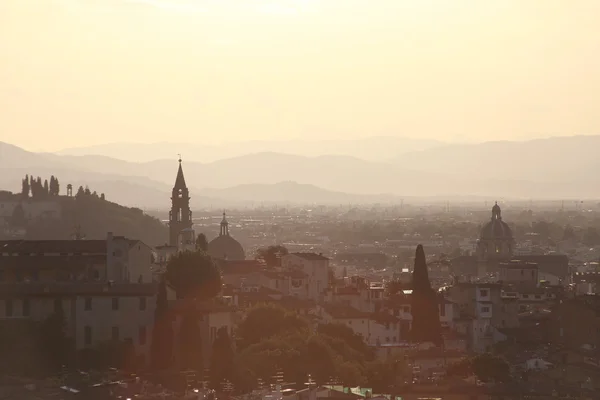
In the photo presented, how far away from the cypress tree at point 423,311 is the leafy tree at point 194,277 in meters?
9.12

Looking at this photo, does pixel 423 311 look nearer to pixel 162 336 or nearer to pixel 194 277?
pixel 194 277

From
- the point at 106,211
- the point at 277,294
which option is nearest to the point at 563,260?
the point at 106,211

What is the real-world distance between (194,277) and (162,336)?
32.2ft

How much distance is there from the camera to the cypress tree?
68250mm

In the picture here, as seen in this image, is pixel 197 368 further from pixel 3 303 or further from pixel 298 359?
pixel 3 303

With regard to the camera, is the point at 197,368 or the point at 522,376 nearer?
the point at 197,368

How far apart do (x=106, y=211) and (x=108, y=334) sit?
100 m

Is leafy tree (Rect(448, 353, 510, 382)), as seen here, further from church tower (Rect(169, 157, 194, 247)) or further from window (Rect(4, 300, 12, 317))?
church tower (Rect(169, 157, 194, 247))

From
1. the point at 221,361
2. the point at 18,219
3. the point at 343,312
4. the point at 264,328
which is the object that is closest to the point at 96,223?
the point at 18,219

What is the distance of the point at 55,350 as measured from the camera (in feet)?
170

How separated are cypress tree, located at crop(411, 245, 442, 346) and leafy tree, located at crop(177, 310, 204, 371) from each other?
14.6 m

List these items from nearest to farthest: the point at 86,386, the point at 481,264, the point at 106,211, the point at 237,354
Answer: the point at 86,386
the point at 237,354
the point at 481,264
the point at 106,211

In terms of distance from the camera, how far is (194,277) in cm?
6325

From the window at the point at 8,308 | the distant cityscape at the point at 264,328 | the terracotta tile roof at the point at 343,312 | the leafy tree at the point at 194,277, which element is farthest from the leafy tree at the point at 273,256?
the window at the point at 8,308
